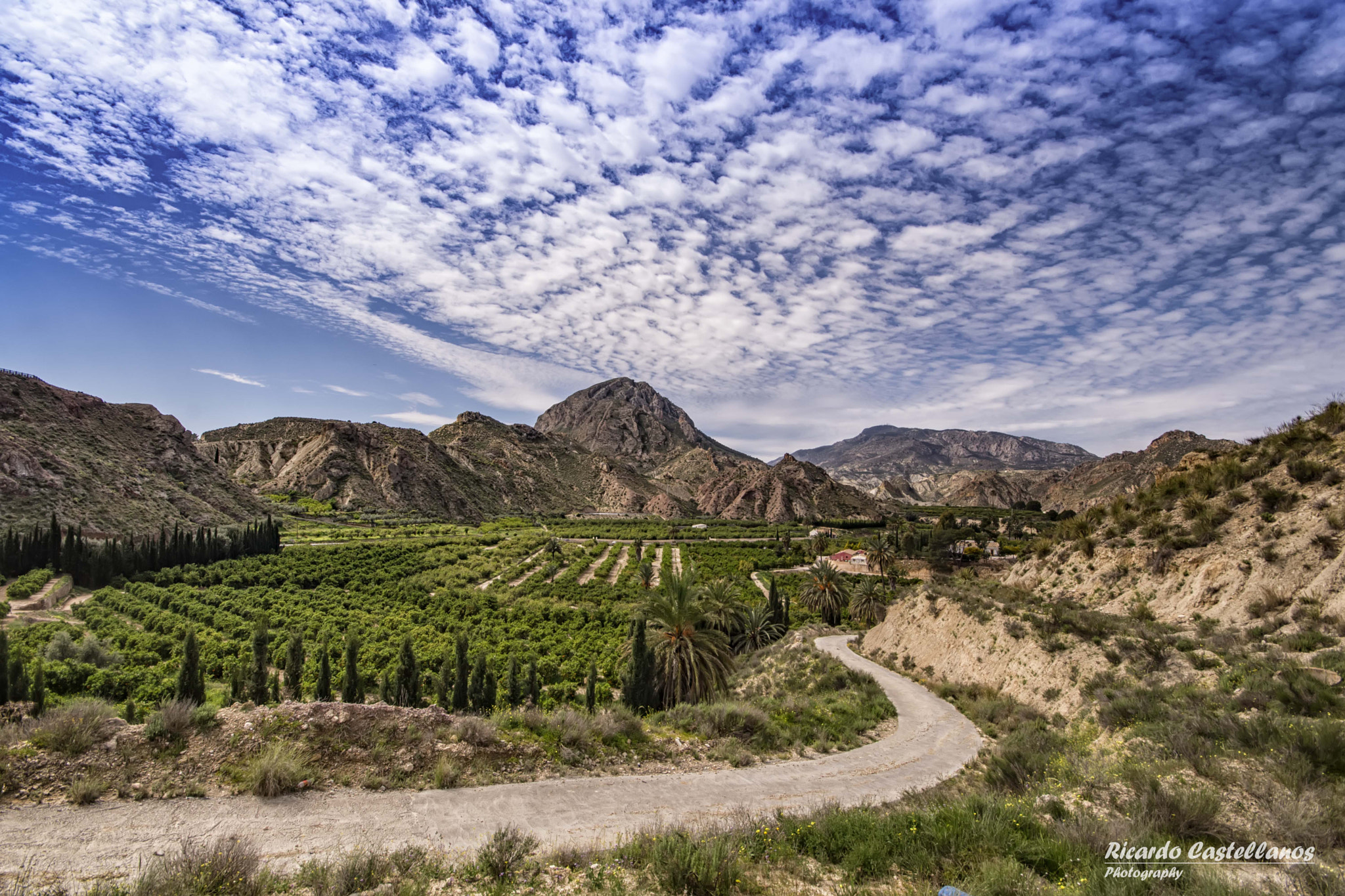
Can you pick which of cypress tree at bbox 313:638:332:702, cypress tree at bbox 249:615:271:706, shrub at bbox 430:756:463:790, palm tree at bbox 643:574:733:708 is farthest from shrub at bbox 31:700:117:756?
cypress tree at bbox 249:615:271:706

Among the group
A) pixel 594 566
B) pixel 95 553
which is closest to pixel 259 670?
pixel 95 553

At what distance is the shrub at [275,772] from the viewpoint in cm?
770

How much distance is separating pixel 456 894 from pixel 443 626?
37710mm

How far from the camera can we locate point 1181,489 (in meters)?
19.2

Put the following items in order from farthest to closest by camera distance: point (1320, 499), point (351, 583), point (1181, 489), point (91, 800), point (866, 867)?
point (351, 583) → point (1181, 489) → point (1320, 499) → point (91, 800) → point (866, 867)

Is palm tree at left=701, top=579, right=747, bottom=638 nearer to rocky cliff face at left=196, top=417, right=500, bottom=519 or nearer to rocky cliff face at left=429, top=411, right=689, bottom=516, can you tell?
rocky cliff face at left=196, top=417, right=500, bottom=519

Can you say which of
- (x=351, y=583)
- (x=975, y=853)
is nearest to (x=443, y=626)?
(x=351, y=583)

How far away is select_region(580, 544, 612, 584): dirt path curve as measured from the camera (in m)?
61.6

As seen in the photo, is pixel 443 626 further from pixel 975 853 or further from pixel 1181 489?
pixel 1181 489

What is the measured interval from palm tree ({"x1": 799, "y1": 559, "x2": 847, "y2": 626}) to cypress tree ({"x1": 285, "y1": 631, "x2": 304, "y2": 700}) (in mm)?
35753

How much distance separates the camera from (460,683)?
910 inches

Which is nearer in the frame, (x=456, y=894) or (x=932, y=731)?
(x=456, y=894)

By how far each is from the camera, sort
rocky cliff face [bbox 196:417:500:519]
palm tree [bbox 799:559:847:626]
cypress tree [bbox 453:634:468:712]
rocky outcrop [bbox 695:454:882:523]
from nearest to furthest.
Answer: cypress tree [bbox 453:634:468:712], palm tree [bbox 799:559:847:626], rocky cliff face [bbox 196:417:500:519], rocky outcrop [bbox 695:454:882:523]

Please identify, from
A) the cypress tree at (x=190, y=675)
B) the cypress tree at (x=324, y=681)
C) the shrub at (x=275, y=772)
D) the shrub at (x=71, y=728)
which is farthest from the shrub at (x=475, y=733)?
the cypress tree at (x=190, y=675)
